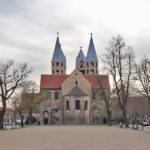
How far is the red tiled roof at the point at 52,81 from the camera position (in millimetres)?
98375

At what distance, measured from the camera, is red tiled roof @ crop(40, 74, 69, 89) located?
98.4 meters

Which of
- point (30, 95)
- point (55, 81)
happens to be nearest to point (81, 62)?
point (55, 81)

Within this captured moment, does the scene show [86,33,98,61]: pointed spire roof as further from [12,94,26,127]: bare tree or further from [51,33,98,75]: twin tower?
[12,94,26,127]: bare tree

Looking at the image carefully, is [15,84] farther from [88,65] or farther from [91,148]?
[88,65]

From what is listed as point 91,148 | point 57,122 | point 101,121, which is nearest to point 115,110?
point 101,121

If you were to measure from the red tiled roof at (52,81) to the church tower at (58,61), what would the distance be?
15.5 meters

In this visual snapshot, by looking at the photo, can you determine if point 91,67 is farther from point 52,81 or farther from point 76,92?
point 76,92

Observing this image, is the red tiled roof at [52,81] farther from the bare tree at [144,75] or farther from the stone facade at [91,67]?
the bare tree at [144,75]

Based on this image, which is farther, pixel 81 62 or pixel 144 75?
pixel 81 62

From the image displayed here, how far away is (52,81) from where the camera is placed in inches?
3932

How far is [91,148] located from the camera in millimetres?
18000

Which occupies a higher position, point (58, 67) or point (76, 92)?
point (58, 67)

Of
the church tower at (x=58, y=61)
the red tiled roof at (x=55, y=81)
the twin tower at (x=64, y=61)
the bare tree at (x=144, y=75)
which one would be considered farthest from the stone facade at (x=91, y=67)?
the bare tree at (x=144, y=75)

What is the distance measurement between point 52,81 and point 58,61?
18.9 meters
